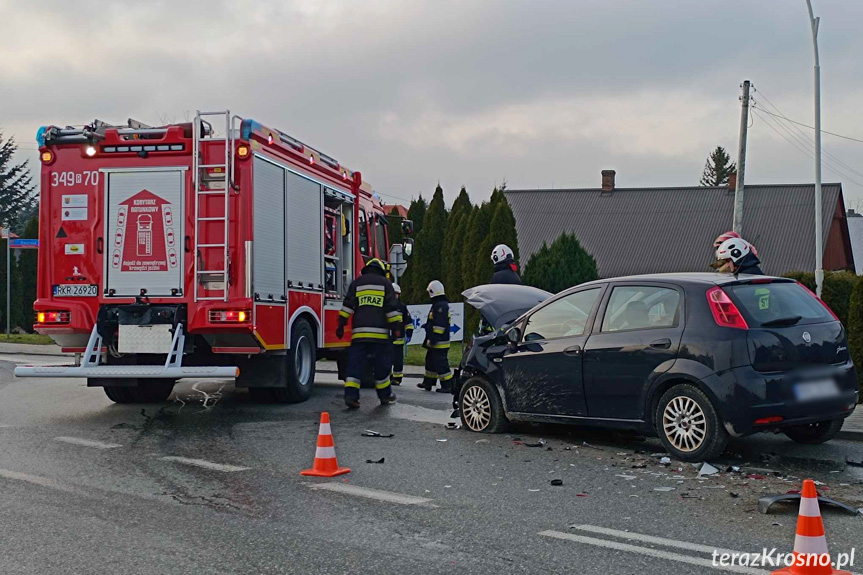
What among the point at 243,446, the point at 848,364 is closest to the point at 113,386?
the point at 243,446

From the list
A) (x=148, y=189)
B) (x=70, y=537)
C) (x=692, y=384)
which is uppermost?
(x=148, y=189)

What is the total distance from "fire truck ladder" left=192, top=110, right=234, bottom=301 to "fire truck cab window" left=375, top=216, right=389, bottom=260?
5.04 m

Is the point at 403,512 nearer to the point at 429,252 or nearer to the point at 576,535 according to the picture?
the point at 576,535

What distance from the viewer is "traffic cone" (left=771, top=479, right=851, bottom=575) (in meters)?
4.51

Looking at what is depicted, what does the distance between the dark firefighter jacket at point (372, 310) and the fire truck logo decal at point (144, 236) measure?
7.42 feet

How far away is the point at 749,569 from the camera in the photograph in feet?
15.9

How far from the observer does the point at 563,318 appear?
29.6 feet

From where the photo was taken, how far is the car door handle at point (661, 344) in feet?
25.8

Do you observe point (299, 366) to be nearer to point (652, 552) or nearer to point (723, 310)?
point (723, 310)

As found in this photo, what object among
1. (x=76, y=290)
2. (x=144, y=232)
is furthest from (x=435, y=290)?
(x=76, y=290)

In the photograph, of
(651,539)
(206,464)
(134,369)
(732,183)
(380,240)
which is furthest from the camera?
(732,183)

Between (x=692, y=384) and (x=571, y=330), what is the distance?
4.78 ft

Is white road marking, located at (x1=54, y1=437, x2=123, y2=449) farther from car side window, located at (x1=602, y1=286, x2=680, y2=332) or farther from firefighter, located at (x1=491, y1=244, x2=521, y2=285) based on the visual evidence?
firefighter, located at (x1=491, y1=244, x2=521, y2=285)

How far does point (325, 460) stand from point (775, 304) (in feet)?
12.3
